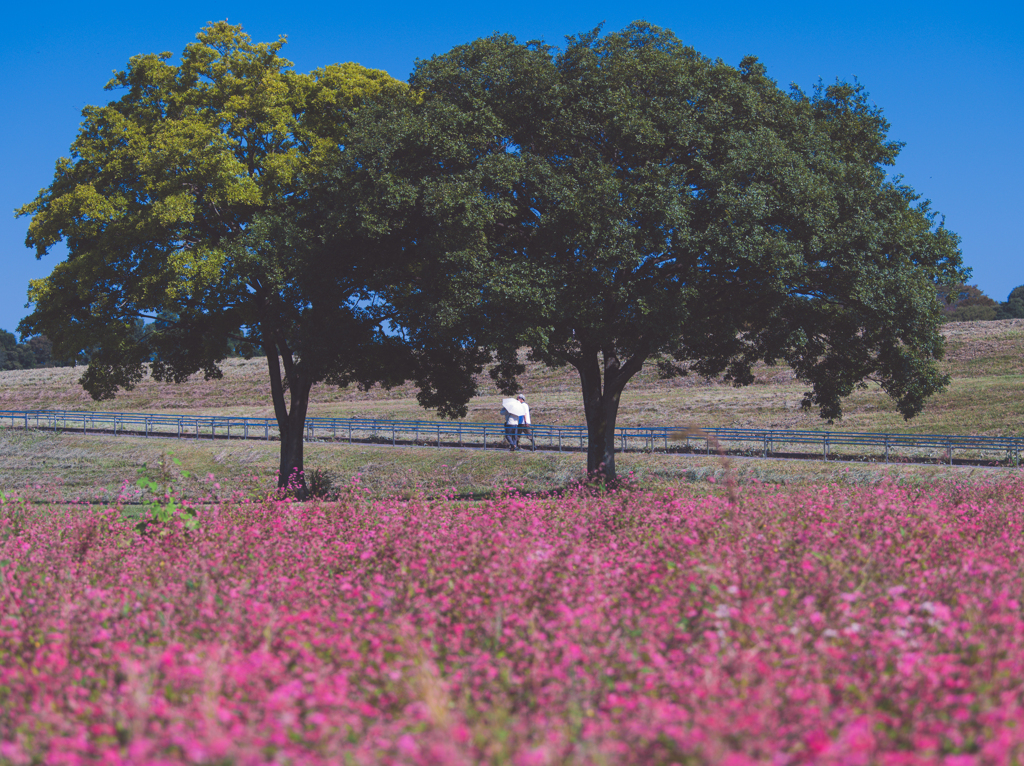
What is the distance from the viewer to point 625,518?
9.67 metres

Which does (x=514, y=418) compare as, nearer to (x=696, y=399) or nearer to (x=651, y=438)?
(x=651, y=438)

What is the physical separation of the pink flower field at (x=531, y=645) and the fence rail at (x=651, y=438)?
809 cm

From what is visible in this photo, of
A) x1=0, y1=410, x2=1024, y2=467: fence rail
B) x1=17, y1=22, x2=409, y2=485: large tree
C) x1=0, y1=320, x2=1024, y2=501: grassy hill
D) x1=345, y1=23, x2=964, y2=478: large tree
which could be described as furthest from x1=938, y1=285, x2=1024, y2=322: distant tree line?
x1=17, y1=22, x2=409, y2=485: large tree

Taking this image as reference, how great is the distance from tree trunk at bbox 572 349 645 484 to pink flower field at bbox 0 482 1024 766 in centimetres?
1052

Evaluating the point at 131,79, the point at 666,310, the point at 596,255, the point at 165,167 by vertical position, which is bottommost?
the point at 666,310

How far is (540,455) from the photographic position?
27953 millimetres

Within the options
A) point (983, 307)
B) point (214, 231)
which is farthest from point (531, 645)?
point (983, 307)

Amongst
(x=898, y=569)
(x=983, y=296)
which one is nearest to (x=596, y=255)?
(x=898, y=569)

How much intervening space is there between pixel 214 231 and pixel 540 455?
1190 cm

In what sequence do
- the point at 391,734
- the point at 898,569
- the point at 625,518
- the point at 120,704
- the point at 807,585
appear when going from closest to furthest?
the point at 391,734 < the point at 120,704 < the point at 807,585 < the point at 898,569 < the point at 625,518

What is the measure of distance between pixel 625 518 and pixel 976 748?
577 cm

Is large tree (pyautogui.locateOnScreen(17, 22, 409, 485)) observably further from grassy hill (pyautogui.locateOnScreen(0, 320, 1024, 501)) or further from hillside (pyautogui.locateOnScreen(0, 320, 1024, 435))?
hillside (pyautogui.locateOnScreen(0, 320, 1024, 435))

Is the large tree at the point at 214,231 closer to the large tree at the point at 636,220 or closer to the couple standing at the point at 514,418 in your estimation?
the large tree at the point at 636,220

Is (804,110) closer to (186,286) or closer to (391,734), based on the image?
(186,286)
